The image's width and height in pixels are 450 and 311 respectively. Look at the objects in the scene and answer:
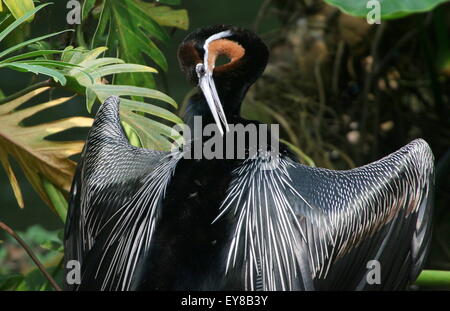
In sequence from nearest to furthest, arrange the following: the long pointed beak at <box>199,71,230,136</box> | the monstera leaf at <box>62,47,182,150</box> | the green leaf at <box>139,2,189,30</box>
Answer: the long pointed beak at <box>199,71,230,136</box>
the monstera leaf at <box>62,47,182,150</box>
the green leaf at <box>139,2,189,30</box>

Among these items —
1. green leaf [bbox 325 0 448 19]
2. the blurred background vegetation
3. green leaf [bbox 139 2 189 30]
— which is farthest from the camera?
the blurred background vegetation

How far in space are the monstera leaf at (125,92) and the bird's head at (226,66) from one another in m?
0.09

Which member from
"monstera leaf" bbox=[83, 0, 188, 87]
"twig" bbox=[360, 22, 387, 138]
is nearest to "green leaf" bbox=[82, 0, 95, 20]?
"monstera leaf" bbox=[83, 0, 188, 87]

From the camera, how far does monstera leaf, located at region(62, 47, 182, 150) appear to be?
5.29 feet

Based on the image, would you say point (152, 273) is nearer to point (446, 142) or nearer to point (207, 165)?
point (207, 165)

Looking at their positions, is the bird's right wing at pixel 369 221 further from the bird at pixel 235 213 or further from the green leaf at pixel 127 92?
the green leaf at pixel 127 92

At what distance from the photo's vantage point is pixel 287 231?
55.2 inches

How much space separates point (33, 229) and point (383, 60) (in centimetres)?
148

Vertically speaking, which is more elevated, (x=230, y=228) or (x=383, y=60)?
(x=383, y=60)

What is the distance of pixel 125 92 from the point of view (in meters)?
1.63

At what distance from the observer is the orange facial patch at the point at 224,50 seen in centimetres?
155

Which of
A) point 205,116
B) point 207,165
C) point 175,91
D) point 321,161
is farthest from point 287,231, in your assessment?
point 175,91

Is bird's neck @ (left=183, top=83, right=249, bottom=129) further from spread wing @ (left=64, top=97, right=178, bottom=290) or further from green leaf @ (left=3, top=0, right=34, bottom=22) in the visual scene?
green leaf @ (left=3, top=0, right=34, bottom=22)

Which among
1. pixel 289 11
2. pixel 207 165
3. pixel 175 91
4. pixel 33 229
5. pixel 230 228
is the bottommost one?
pixel 33 229
